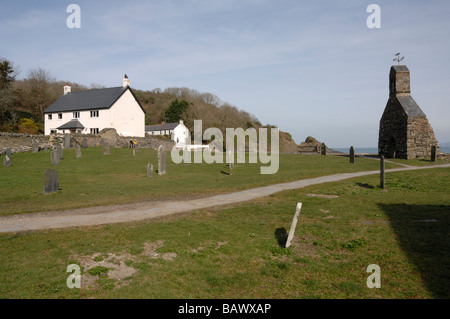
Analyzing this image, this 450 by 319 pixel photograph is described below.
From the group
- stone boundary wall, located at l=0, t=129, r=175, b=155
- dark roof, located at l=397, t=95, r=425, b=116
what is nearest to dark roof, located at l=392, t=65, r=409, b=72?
dark roof, located at l=397, t=95, r=425, b=116

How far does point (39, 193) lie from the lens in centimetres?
1488

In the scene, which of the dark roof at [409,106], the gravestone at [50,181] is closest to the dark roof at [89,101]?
A: the gravestone at [50,181]

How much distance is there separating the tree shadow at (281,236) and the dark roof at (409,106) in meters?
27.1

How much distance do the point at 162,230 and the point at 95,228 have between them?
2080 millimetres

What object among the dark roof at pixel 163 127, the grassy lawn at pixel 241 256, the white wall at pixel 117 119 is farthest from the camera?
the dark roof at pixel 163 127

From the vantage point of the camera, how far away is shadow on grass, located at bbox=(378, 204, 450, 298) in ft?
18.9

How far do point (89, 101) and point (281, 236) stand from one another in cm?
6120

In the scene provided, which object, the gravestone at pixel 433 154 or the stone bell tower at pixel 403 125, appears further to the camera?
the stone bell tower at pixel 403 125

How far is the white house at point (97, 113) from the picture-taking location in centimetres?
5747

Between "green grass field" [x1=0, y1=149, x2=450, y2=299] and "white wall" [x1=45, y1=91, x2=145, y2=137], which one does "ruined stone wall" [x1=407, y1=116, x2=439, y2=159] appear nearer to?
"green grass field" [x1=0, y1=149, x2=450, y2=299]

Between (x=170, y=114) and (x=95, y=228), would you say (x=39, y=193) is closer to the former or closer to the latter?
(x=95, y=228)

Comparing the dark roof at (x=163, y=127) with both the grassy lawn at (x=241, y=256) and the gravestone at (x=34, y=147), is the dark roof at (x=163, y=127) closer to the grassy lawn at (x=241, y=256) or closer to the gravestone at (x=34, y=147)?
the gravestone at (x=34, y=147)

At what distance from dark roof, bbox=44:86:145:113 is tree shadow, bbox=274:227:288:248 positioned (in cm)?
5450
